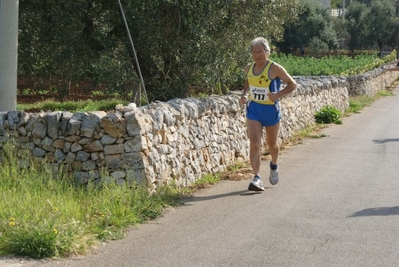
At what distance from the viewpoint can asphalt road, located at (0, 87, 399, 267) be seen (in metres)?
6.27

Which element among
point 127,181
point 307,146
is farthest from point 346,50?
point 127,181

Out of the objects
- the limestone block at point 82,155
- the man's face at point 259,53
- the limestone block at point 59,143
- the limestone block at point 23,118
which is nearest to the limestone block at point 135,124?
the limestone block at point 82,155

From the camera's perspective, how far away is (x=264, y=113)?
9359 mm

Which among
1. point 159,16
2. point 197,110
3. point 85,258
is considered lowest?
point 85,258

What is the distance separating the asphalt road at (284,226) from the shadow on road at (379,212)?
0.01 meters

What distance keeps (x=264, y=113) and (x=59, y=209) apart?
3.38 meters

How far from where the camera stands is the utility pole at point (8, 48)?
9.20m

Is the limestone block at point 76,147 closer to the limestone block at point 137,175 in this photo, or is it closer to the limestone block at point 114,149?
the limestone block at point 114,149

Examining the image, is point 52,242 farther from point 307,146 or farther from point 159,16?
point 307,146

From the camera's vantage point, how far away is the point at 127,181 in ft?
27.2

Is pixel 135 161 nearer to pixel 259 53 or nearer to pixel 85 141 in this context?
pixel 85 141

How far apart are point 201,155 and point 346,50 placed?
6595cm

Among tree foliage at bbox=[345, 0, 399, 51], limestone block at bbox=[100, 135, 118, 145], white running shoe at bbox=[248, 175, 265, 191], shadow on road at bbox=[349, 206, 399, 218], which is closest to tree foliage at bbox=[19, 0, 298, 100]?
white running shoe at bbox=[248, 175, 265, 191]

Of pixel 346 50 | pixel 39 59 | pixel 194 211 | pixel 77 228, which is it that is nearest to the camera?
pixel 77 228
